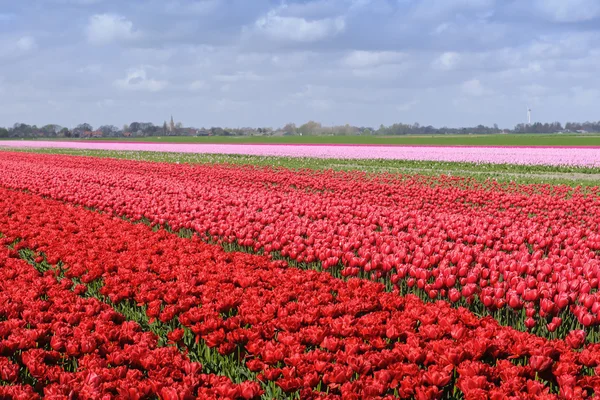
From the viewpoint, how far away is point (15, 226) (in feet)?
31.0

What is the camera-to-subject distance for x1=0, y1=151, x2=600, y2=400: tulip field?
3.62 m

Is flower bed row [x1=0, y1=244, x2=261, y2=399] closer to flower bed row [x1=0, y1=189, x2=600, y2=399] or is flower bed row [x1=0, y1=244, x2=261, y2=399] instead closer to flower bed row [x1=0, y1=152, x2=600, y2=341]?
flower bed row [x1=0, y1=189, x2=600, y2=399]

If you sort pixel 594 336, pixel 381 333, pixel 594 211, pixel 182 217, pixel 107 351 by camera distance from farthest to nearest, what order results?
pixel 594 211 → pixel 182 217 → pixel 594 336 → pixel 381 333 → pixel 107 351

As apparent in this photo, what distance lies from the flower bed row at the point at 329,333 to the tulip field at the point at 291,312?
15 mm

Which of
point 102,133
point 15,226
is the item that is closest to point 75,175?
point 15,226

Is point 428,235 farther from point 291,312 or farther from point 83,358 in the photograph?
point 83,358

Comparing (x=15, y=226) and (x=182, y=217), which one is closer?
(x=15, y=226)

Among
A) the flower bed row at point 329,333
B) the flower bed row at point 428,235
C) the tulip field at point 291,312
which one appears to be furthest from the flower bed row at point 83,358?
the flower bed row at point 428,235

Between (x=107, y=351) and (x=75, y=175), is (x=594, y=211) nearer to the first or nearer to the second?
(x=107, y=351)

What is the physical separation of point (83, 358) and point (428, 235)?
5.99m

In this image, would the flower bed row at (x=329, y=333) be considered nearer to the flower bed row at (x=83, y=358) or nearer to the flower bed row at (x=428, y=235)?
the flower bed row at (x=83, y=358)

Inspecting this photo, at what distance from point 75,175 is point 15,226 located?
1076 centimetres

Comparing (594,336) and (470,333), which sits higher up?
(470,333)

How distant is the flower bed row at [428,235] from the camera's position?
224 inches
